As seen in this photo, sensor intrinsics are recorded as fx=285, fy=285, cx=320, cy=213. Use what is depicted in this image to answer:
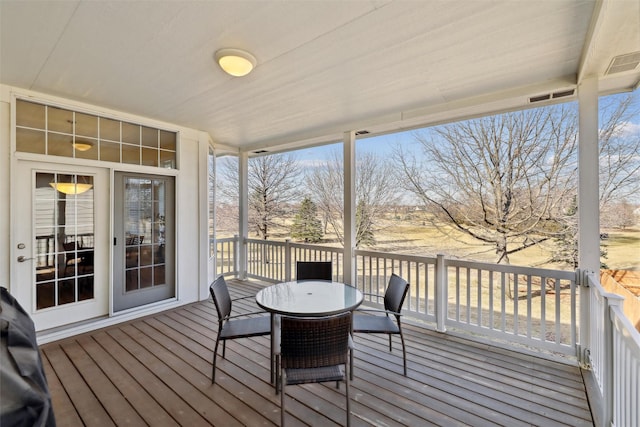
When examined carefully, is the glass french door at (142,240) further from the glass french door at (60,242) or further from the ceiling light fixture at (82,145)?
the ceiling light fixture at (82,145)

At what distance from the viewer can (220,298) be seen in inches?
103

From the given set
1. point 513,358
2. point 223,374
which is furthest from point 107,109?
point 513,358

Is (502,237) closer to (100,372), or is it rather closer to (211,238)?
(211,238)

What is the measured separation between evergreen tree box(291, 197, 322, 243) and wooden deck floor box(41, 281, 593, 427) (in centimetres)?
514

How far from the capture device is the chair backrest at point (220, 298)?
8.21 ft

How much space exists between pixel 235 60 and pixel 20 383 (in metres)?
2.34

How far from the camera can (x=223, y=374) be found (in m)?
2.60

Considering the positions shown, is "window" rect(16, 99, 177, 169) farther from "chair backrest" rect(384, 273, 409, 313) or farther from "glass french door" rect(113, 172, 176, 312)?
"chair backrest" rect(384, 273, 409, 313)

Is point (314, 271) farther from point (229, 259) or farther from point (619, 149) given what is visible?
point (619, 149)

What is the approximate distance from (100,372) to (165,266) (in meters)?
1.89

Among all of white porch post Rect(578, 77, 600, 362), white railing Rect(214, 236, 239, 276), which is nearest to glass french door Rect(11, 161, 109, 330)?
white railing Rect(214, 236, 239, 276)

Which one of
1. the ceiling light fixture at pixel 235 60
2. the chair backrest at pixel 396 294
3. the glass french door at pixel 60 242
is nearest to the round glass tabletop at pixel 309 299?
the chair backrest at pixel 396 294

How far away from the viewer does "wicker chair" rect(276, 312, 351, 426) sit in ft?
6.02

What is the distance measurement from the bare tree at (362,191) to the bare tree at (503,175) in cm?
95
